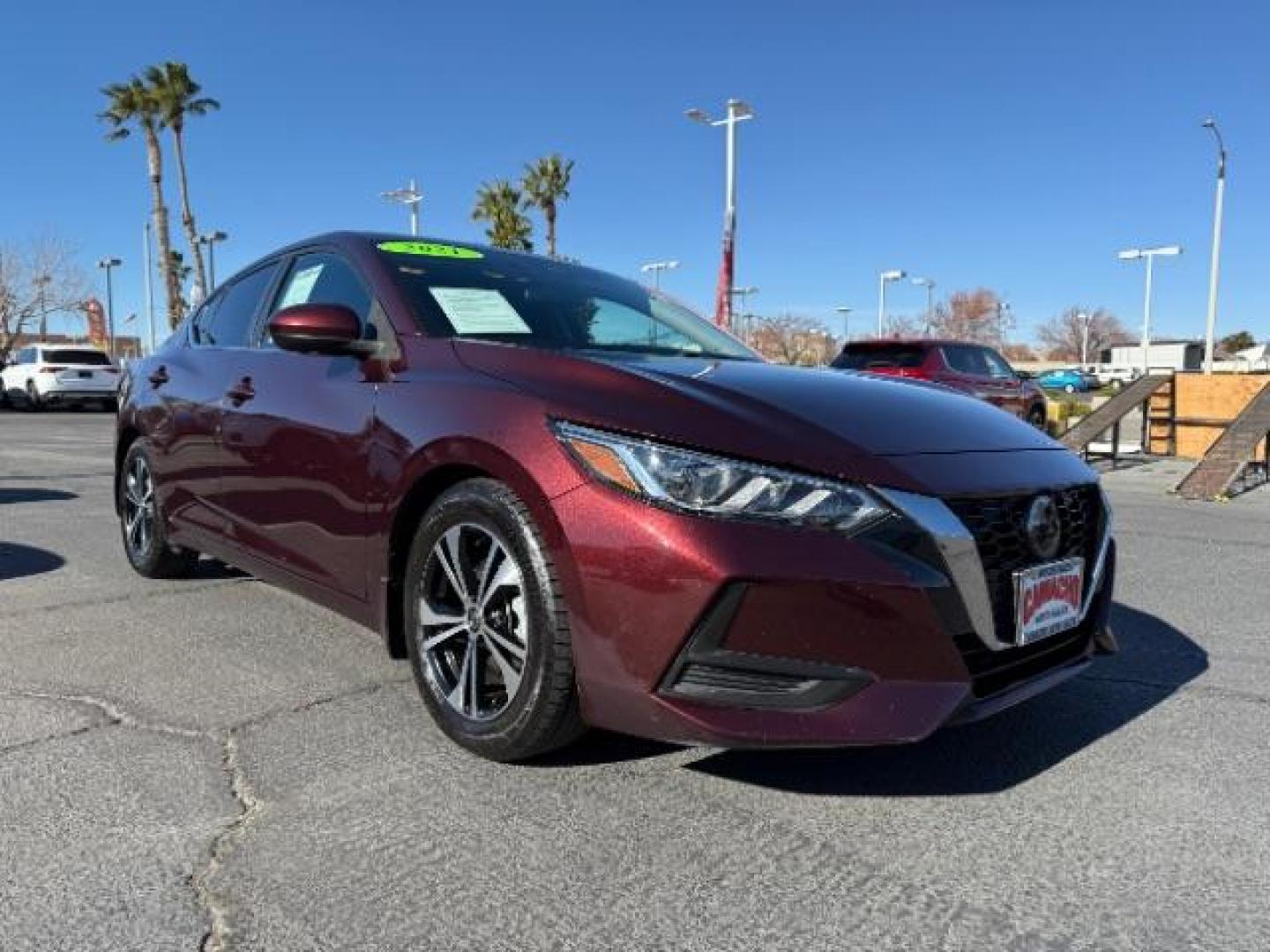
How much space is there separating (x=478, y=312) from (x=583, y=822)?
5.52 feet

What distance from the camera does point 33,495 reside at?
8125 millimetres

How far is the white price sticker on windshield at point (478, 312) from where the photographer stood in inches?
126

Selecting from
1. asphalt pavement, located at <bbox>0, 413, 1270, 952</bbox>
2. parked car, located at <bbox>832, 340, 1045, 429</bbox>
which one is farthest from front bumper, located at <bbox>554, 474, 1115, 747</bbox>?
parked car, located at <bbox>832, 340, 1045, 429</bbox>

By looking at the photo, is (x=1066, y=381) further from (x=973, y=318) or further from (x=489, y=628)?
(x=489, y=628)

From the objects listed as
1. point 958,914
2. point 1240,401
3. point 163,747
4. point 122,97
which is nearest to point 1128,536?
point 958,914

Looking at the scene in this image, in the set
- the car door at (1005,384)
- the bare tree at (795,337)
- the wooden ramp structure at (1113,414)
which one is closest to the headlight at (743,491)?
the wooden ramp structure at (1113,414)

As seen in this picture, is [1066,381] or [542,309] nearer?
[542,309]

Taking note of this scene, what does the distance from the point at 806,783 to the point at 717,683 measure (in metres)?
0.57

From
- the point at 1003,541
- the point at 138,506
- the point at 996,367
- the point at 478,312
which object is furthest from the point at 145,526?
the point at 996,367

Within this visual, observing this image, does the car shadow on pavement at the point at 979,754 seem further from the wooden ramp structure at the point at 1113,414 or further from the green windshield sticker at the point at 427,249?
the wooden ramp structure at the point at 1113,414

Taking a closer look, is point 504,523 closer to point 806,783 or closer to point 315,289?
point 806,783

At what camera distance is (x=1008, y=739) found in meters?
2.96

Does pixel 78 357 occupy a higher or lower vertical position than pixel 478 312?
lower

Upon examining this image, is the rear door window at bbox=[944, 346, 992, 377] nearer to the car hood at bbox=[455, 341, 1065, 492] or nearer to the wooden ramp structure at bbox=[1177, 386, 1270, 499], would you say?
the wooden ramp structure at bbox=[1177, 386, 1270, 499]
